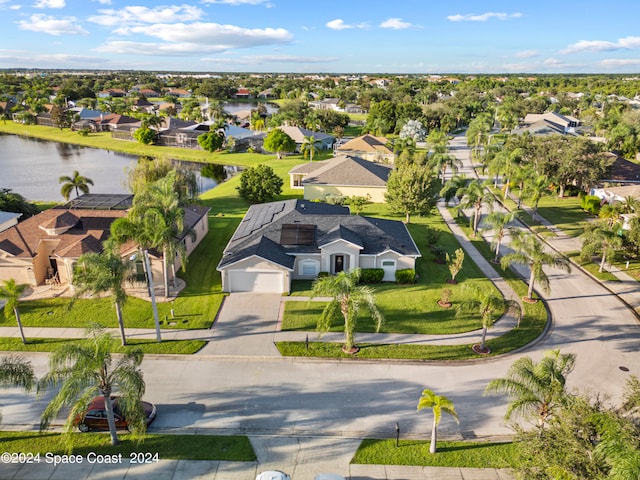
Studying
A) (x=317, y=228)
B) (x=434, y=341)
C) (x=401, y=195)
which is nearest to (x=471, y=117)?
(x=401, y=195)

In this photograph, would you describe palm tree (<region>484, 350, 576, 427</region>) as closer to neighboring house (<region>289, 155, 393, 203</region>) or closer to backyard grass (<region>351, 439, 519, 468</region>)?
backyard grass (<region>351, 439, 519, 468</region>)

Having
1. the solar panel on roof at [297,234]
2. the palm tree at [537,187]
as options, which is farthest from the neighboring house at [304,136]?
the solar panel on roof at [297,234]

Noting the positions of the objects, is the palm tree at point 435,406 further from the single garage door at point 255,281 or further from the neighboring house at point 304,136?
the neighboring house at point 304,136

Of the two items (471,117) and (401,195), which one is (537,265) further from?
(471,117)

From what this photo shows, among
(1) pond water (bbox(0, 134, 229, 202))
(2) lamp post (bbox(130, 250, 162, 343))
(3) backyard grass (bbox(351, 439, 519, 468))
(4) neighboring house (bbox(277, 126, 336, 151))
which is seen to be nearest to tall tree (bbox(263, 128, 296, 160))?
(4) neighboring house (bbox(277, 126, 336, 151))

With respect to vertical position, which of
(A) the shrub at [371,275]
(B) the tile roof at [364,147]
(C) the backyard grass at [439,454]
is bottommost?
(C) the backyard grass at [439,454]

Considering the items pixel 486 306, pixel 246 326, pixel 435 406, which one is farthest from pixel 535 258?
pixel 246 326
